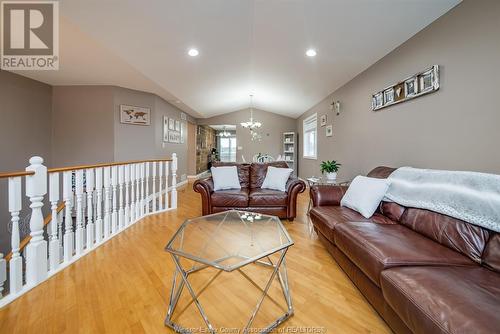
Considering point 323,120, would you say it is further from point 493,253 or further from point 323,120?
point 493,253

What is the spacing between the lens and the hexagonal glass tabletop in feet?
5.57

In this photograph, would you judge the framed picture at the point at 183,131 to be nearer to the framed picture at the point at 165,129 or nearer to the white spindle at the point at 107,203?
the framed picture at the point at 165,129

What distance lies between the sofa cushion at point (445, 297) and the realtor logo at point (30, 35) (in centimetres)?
363

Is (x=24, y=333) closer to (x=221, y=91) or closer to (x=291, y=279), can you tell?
(x=291, y=279)

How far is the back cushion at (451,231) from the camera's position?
133cm

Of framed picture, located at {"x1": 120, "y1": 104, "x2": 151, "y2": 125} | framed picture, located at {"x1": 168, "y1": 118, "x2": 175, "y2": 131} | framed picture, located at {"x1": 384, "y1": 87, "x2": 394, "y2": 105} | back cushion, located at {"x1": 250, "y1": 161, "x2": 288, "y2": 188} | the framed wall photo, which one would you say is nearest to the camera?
framed picture, located at {"x1": 384, "y1": 87, "x2": 394, "y2": 105}

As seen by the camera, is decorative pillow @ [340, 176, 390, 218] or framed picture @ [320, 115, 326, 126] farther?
framed picture @ [320, 115, 326, 126]

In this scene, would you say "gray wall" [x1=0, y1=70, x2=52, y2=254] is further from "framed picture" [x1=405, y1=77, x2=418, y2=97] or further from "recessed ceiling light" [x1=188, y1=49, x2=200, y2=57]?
"framed picture" [x1=405, y1=77, x2=418, y2=97]

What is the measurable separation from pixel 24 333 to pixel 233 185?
101 inches

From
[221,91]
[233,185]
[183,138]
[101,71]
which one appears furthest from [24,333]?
[183,138]

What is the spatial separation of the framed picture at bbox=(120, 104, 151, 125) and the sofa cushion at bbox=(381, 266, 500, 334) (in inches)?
199

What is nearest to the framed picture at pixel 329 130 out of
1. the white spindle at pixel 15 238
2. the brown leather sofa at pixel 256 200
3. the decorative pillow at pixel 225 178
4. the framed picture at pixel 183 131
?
the brown leather sofa at pixel 256 200

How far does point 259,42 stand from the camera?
10.4 ft

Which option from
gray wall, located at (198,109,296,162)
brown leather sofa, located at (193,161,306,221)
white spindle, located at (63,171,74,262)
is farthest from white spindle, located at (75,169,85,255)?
gray wall, located at (198,109,296,162)
